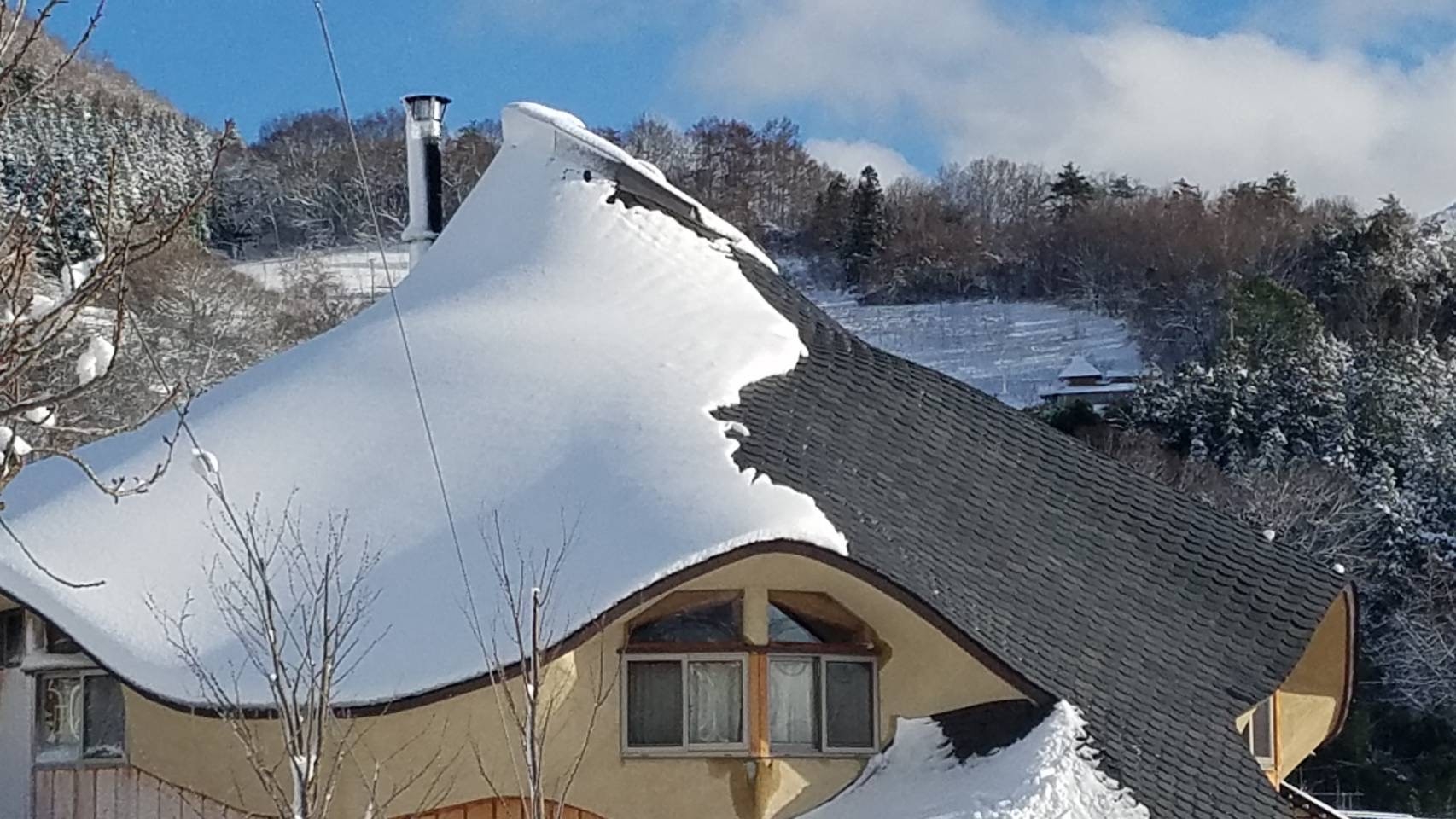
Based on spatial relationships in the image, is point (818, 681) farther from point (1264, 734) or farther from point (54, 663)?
point (54, 663)

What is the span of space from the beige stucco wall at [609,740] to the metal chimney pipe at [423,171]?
6.40 meters

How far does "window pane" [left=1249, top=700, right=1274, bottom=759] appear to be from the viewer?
42.1 feet

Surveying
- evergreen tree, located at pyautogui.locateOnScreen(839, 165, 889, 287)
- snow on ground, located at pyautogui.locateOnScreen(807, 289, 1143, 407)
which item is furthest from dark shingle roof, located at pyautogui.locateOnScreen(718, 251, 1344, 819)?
evergreen tree, located at pyautogui.locateOnScreen(839, 165, 889, 287)

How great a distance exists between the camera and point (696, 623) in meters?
10.4

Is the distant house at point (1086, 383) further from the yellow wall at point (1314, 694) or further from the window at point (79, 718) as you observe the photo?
the window at point (79, 718)

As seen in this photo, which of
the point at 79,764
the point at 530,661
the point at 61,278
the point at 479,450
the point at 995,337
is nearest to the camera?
the point at 61,278

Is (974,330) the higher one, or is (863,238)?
(863,238)

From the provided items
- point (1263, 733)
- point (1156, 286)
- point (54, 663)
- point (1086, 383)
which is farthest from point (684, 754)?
point (1156, 286)

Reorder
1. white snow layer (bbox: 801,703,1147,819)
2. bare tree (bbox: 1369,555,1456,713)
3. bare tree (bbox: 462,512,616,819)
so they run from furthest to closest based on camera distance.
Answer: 1. bare tree (bbox: 1369,555,1456,713)
2. white snow layer (bbox: 801,703,1147,819)
3. bare tree (bbox: 462,512,616,819)

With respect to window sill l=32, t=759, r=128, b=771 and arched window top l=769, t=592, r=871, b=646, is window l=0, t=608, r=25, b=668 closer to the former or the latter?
window sill l=32, t=759, r=128, b=771

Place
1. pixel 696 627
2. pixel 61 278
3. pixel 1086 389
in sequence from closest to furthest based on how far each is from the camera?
pixel 61 278 < pixel 696 627 < pixel 1086 389

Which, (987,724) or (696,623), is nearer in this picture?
(987,724)

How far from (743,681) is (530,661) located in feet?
5.57

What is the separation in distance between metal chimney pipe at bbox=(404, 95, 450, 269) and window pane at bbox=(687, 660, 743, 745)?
657 cm
